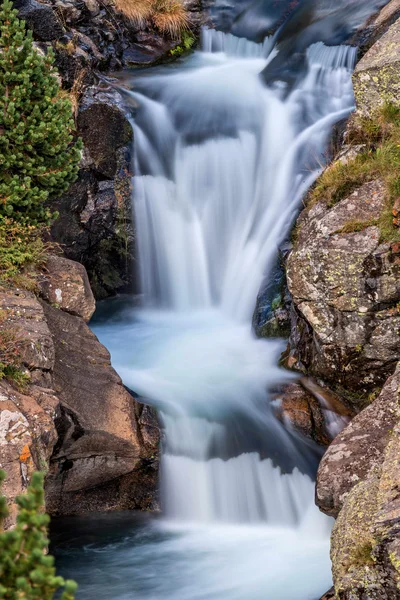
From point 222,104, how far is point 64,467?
7768 millimetres

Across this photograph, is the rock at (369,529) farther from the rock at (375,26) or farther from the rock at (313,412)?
the rock at (375,26)

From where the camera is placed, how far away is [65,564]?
6.78 m

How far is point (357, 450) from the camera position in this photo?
6.34m

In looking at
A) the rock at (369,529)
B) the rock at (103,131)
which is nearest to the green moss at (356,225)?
the rock at (369,529)

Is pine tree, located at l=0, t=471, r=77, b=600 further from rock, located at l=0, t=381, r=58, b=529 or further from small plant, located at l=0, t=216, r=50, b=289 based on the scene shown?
small plant, located at l=0, t=216, r=50, b=289

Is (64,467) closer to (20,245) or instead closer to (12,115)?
(20,245)

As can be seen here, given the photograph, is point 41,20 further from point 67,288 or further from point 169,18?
point 67,288

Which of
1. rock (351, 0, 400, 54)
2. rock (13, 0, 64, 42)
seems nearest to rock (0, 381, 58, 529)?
rock (13, 0, 64, 42)

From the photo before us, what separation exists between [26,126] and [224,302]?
4.44 meters

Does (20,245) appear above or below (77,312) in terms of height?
above

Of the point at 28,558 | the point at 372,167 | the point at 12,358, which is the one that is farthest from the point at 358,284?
the point at 28,558

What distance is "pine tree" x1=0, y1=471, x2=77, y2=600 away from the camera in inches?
88.7

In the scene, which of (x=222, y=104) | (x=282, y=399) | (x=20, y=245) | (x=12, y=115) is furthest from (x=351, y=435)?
(x=222, y=104)

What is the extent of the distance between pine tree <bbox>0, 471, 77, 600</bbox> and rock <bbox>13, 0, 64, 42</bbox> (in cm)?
1078
